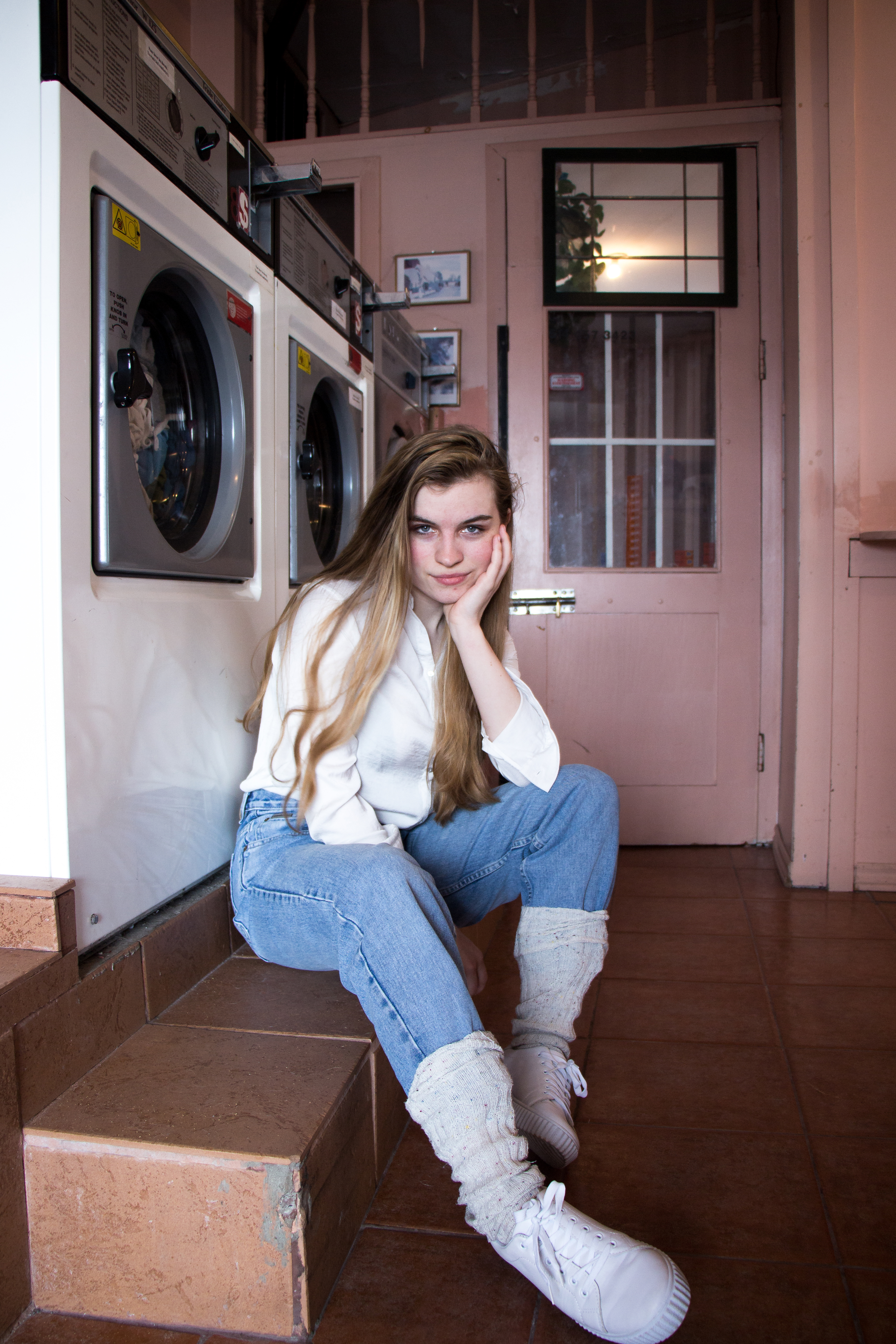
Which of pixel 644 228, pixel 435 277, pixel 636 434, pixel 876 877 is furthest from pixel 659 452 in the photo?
pixel 876 877

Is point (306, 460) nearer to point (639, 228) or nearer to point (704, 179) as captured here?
point (639, 228)

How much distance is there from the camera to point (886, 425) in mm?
2543

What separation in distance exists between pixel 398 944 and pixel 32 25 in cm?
113

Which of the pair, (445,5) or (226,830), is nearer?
(226,830)

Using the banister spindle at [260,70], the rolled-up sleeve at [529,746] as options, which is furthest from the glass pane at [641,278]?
the rolled-up sleeve at [529,746]

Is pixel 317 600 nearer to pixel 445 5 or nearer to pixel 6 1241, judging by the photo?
pixel 6 1241

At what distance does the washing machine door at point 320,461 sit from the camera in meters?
1.89

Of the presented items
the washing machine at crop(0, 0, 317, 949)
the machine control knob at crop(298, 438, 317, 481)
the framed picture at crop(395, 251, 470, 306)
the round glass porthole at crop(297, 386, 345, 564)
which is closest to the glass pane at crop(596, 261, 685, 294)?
the framed picture at crop(395, 251, 470, 306)

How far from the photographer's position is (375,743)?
1368 mm

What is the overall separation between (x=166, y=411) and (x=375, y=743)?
2.01 ft

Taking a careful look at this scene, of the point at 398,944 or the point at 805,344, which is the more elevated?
the point at 805,344

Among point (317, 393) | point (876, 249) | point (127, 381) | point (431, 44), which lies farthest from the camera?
point (431, 44)

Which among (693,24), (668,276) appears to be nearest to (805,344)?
(668,276)

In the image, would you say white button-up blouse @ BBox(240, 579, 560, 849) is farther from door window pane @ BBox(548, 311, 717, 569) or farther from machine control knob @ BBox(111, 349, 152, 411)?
door window pane @ BBox(548, 311, 717, 569)
